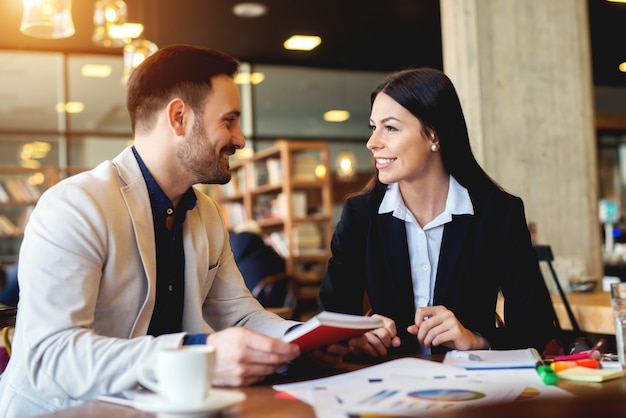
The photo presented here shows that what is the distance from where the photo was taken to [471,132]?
12.9 ft

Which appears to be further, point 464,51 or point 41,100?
point 41,100

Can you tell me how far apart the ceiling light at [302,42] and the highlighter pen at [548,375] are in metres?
7.99

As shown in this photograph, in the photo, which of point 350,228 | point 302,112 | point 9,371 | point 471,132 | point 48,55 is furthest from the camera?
point 302,112

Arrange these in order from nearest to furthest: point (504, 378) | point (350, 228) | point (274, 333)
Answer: point (504, 378), point (274, 333), point (350, 228)

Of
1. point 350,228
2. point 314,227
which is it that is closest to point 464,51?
point 350,228

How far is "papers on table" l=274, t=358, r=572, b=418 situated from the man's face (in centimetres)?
68

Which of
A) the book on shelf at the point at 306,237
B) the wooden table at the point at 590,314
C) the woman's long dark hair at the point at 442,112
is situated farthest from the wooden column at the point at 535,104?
the book on shelf at the point at 306,237

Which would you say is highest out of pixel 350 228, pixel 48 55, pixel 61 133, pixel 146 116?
pixel 48 55

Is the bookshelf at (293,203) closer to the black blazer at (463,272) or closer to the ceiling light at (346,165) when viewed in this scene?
the ceiling light at (346,165)

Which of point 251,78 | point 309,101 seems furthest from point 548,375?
point 309,101

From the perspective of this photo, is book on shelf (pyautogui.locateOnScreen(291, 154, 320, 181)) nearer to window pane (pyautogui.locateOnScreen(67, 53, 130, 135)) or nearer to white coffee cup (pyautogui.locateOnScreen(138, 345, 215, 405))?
window pane (pyautogui.locateOnScreen(67, 53, 130, 135))

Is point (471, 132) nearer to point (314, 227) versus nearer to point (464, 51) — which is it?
point (464, 51)

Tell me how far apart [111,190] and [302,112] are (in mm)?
8854

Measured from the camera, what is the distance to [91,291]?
1.37m
